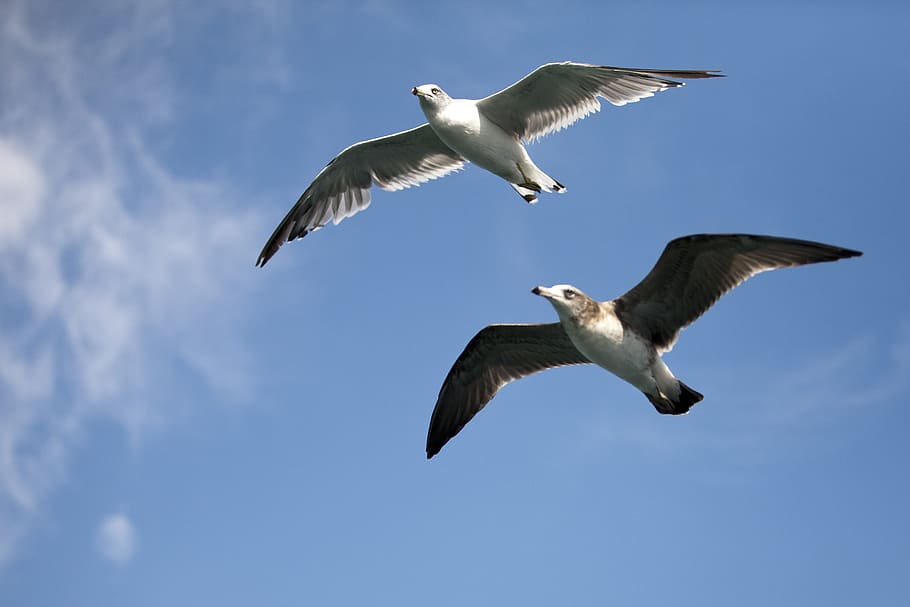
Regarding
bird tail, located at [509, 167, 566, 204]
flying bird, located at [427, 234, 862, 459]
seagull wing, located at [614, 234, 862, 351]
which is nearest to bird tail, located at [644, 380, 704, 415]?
flying bird, located at [427, 234, 862, 459]

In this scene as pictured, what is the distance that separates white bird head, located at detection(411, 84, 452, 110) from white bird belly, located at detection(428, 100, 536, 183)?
12cm

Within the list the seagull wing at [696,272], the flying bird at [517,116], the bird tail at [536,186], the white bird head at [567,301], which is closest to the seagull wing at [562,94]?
the flying bird at [517,116]

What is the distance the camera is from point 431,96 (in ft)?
51.3

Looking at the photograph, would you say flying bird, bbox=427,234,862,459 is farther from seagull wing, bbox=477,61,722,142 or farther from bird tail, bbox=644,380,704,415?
seagull wing, bbox=477,61,722,142

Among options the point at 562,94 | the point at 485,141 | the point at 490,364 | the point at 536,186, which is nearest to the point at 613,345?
the point at 490,364

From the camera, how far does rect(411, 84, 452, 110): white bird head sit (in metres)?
15.6

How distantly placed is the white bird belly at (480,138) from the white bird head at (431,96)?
119 millimetres

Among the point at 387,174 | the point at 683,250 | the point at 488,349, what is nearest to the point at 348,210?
the point at 387,174

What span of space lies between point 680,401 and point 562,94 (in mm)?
4924

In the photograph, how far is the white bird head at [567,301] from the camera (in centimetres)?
1268

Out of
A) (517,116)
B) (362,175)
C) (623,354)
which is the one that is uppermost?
(362,175)

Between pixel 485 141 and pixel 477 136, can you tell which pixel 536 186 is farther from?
pixel 477 136

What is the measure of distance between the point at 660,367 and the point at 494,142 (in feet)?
14.4

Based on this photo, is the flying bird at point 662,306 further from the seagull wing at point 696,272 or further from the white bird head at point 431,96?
the white bird head at point 431,96
